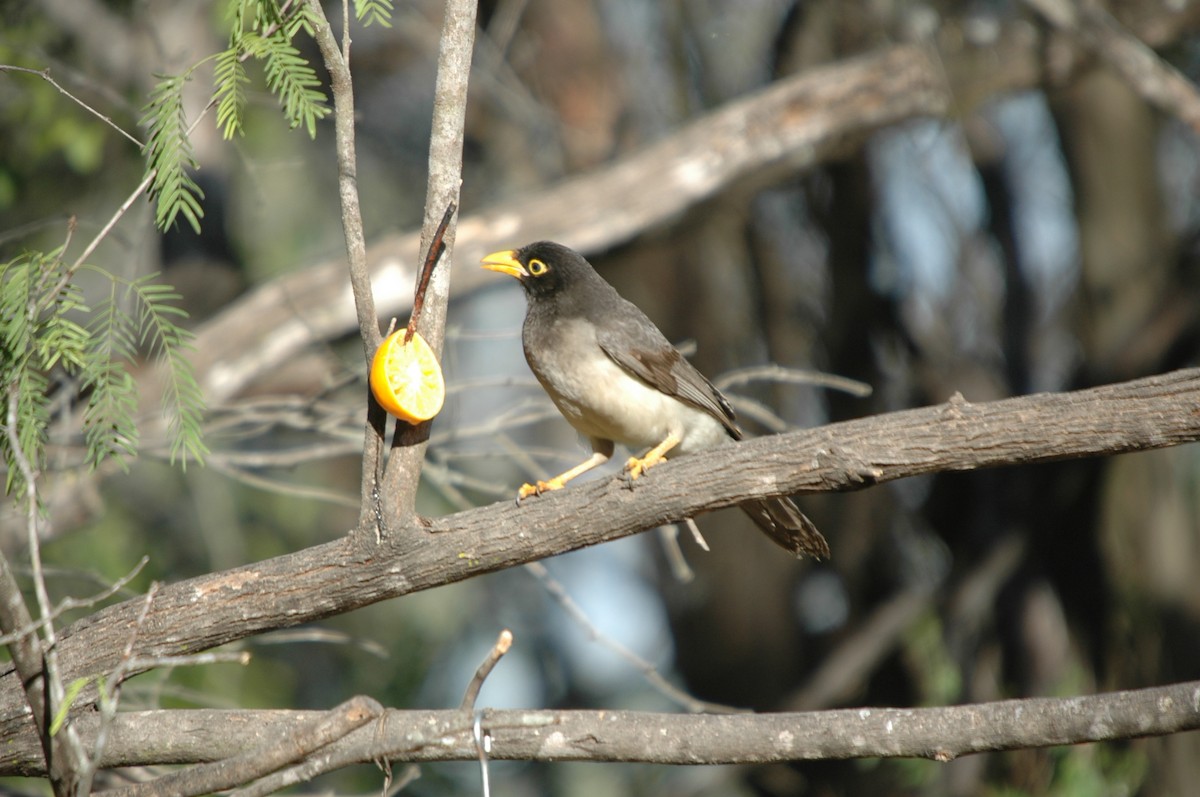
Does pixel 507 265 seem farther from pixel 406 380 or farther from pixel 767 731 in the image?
pixel 767 731

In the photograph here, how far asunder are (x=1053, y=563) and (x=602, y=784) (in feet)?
20.6

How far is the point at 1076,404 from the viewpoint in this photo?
3141 millimetres

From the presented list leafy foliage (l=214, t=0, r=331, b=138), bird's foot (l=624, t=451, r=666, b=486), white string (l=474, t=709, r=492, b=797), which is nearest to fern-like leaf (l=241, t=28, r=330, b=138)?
leafy foliage (l=214, t=0, r=331, b=138)

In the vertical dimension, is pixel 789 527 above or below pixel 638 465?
below

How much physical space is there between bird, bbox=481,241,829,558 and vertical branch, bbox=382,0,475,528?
3.68 feet

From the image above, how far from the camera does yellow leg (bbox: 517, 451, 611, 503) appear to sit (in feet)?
15.0

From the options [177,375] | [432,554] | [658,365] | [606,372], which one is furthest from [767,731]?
[658,365]

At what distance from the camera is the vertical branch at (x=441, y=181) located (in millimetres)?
3574

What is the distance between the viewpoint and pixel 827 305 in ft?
33.5

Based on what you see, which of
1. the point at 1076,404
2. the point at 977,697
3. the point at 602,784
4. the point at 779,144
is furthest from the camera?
the point at 602,784

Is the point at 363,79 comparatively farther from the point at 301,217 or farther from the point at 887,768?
the point at 887,768

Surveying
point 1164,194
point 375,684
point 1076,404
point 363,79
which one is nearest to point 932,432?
point 1076,404

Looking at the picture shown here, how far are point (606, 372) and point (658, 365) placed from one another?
0.27m

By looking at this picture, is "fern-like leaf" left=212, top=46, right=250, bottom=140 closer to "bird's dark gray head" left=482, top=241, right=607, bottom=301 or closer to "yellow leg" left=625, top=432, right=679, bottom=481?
"yellow leg" left=625, top=432, right=679, bottom=481
